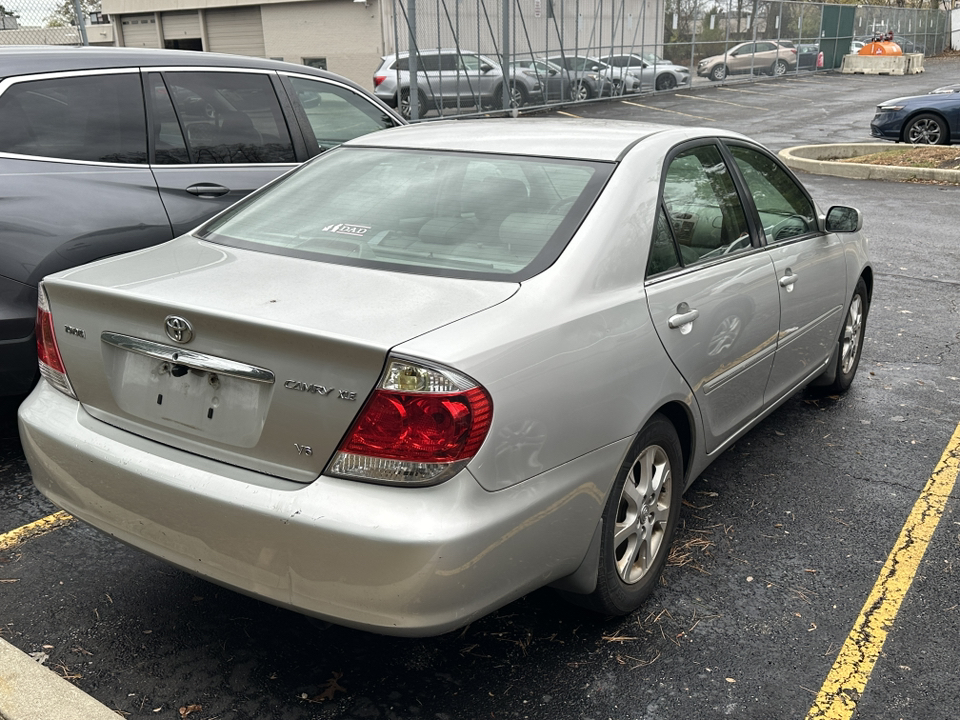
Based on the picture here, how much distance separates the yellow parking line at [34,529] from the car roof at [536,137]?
75.6 inches

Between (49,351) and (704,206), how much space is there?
7.89ft

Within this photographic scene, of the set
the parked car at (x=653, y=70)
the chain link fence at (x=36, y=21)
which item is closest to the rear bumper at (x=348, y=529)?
the chain link fence at (x=36, y=21)

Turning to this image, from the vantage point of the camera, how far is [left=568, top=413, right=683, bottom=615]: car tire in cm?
297

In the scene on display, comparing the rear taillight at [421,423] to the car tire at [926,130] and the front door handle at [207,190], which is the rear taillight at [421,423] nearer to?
the front door handle at [207,190]

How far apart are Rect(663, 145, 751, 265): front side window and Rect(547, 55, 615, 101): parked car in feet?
76.6

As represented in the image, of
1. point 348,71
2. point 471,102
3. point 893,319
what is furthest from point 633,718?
point 348,71

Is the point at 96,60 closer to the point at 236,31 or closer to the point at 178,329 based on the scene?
the point at 178,329

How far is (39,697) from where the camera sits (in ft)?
8.70

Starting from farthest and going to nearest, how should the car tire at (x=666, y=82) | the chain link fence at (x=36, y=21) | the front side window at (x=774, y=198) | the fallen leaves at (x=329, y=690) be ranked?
1. the car tire at (x=666, y=82)
2. the chain link fence at (x=36, y=21)
3. the front side window at (x=774, y=198)
4. the fallen leaves at (x=329, y=690)

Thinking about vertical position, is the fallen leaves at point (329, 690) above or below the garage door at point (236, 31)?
below

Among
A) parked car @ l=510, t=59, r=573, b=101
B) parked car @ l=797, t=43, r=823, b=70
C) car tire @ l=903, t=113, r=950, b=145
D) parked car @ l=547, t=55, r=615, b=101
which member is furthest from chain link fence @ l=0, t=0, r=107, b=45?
parked car @ l=797, t=43, r=823, b=70

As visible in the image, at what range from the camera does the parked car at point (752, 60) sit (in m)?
35.2

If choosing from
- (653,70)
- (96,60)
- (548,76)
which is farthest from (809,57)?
(96,60)

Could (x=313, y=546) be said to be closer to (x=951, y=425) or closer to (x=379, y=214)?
(x=379, y=214)
